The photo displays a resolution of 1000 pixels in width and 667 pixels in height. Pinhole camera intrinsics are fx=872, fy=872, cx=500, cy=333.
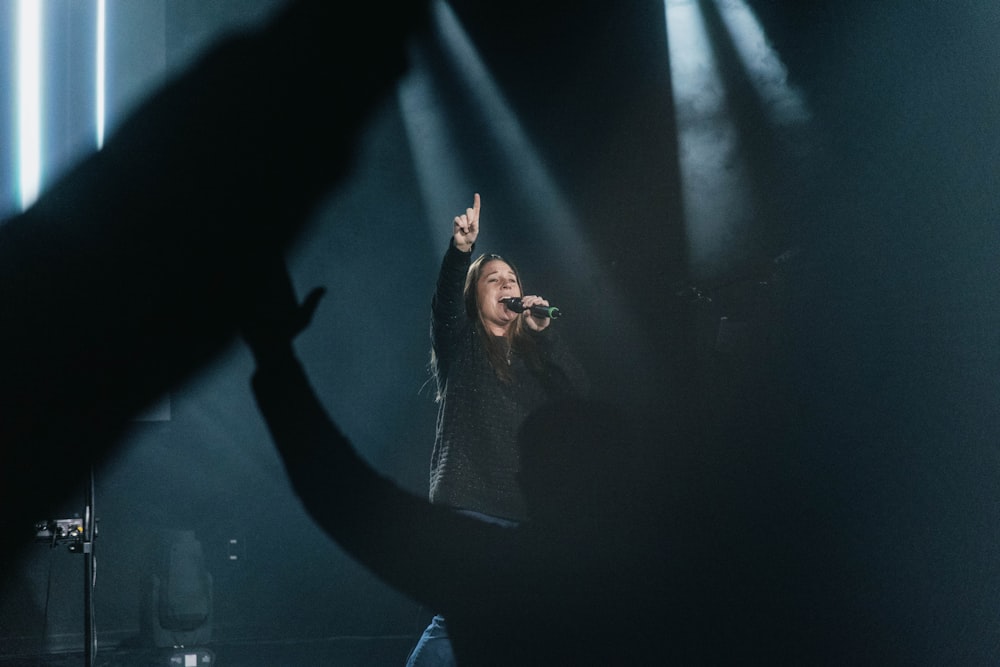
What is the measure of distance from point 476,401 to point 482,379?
6 cm

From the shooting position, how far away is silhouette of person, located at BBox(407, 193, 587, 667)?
2.17 metres

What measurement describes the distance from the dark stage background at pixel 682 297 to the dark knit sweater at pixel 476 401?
0.58 metres

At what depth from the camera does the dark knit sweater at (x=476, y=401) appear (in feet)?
7.13

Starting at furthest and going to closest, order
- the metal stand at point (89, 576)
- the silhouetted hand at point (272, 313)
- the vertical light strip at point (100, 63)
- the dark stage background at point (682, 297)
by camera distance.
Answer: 1. the silhouetted hand at point (272, 313)
2. the vertical light strip at point (100, 63)
3. the metal stand at point (89, 576)
4. the dark stage background at point (682, 297)

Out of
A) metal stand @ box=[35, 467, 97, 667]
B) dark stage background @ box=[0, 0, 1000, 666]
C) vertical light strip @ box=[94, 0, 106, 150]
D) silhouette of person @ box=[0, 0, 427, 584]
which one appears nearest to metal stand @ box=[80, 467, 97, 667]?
metal stand @ box=[35, 467, 97, 667]

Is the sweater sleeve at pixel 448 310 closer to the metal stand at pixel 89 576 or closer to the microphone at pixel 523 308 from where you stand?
the microphone at pixel 523 308

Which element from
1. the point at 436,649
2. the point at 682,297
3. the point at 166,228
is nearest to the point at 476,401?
the point at 436,649

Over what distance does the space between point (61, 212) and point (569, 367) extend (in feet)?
8.22

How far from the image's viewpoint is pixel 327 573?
4504 mm

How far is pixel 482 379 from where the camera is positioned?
2.29m

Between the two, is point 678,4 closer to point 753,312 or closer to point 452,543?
point 753,312

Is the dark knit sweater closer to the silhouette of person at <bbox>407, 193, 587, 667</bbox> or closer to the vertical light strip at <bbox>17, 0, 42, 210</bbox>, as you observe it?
the silhouette of person at <bbox>407, 193, 587, 667</bbox>

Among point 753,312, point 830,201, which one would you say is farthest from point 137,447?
point 830,201

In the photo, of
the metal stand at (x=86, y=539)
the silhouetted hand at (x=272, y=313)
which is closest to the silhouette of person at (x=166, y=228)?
the silhouetted hand at (x=272, y=313)
